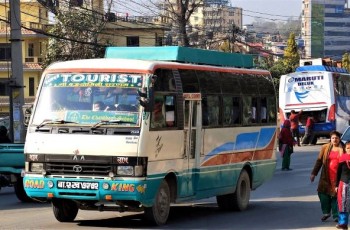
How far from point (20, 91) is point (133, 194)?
18114 millimetres

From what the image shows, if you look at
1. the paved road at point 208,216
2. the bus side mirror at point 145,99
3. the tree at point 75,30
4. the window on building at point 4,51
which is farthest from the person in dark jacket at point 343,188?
the window on building at point 4,51

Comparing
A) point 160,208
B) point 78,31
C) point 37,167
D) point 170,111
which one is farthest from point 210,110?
point 78,31

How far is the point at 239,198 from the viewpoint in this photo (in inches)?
706

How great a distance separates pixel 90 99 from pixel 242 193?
5.27 meters

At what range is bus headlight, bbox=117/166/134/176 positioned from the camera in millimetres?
13547

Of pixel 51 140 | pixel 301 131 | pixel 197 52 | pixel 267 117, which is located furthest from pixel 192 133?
pixel 301 131

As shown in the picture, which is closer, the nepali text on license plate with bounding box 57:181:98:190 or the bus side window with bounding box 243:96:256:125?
the nepali text on license plate with bounding box 57:181:98:190

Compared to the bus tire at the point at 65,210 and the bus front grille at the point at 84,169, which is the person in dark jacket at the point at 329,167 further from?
the bus tire at the point at 65,210

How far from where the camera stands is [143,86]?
14102 millimetres

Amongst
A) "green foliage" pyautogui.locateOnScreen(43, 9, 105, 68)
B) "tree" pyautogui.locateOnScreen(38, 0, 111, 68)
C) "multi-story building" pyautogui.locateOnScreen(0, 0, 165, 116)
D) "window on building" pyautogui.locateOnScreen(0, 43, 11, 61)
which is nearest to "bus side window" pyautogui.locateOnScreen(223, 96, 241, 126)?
"tree" pyautogui.locateOnScreen(38, 0, 111, 68)

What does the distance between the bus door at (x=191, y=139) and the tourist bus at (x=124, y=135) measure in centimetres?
Result: 2

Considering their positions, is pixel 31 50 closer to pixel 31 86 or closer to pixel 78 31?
pixel 31 86

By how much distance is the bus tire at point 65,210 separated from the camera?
583 inches

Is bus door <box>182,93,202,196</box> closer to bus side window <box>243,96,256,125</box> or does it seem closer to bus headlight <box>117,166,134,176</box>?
bus headlight <box>117,166,134,176</box>
